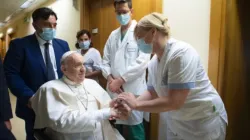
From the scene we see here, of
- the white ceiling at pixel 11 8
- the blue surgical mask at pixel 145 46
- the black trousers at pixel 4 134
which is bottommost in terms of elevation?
the black trousers at pixel 4 134

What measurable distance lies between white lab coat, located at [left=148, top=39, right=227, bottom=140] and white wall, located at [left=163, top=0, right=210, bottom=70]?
21.9 inches

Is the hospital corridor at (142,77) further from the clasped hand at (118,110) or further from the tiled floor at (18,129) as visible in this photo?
the tiled floor at (18,129)

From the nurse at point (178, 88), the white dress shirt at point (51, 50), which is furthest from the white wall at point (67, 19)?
the nurse at point (178, 88)

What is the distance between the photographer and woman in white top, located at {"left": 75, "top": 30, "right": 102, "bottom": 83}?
2521mm

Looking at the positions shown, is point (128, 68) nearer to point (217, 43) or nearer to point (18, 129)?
point (217, 43)

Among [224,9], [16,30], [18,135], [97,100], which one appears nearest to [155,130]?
[97,100]

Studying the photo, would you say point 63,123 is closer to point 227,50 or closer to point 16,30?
point 227,50

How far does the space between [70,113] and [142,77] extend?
86cm

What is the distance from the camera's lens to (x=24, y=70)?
6.04 ft

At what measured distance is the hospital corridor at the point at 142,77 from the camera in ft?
4.56

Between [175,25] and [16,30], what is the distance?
576 centimetres

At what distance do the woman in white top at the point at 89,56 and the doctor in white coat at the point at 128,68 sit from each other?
23 centimetres

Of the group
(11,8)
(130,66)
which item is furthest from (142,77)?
(11,8)

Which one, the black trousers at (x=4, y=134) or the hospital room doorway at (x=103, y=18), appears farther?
the hospital room doorway at (x=103, y=18)
